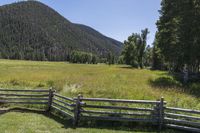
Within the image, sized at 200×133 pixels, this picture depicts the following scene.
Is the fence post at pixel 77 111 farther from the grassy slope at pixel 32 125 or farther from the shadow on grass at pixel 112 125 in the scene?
the grassy slope at pixel 32 125

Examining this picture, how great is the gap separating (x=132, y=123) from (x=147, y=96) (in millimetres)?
6158

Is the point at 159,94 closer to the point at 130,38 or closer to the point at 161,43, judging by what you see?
the point at 161,43

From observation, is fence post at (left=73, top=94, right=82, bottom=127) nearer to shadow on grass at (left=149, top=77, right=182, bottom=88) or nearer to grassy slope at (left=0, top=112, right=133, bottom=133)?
grassy slope at (left=0, top=112, right=133, bottom=133)

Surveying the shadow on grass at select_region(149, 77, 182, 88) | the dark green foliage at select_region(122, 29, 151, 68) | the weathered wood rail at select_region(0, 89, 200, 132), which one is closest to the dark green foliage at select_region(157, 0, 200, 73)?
the shadow on grass at select_region(149, 77, 182, 88)

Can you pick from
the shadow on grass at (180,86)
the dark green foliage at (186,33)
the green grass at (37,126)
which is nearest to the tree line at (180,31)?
the dark green foliage at (186,33)

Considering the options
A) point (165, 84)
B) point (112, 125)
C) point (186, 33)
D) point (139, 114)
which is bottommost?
point (112, 125)

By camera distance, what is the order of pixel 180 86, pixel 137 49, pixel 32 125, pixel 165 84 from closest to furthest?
pixel 32 125 < pixel 180 86 < pixel 165 84 < pixel 137 49

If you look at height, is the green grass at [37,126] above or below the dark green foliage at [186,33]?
below

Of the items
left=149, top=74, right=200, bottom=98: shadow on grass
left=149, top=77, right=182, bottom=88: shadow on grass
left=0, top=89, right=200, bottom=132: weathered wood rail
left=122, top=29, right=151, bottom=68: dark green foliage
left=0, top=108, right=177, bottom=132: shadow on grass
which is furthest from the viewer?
left=122, top=29, right=151, bottom=68: dark green foliage

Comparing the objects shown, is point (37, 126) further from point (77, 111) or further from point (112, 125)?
point (112, 125)

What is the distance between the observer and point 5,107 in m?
17.1

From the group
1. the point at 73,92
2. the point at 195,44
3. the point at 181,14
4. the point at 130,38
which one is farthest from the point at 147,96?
the point at 130,38

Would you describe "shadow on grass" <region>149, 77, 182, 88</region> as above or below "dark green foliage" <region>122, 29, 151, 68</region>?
below

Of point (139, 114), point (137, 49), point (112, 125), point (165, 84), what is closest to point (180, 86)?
point (165, 84)
